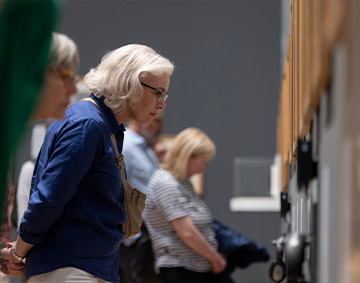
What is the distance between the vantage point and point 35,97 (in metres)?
1.27

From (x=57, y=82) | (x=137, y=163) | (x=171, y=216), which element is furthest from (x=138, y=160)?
(x=57, y=82)

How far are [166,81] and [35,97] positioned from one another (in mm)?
1315

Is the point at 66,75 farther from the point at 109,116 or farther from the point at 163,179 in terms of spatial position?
the point at 163,179

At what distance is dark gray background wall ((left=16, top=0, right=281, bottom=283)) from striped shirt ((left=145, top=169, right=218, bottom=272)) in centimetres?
323

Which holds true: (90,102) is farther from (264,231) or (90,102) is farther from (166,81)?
(264,231)

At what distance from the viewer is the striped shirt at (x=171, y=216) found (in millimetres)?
4258

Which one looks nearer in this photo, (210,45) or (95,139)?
(95,139)

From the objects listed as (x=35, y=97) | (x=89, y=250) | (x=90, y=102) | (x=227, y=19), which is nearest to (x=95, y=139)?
(x=90, y=102)

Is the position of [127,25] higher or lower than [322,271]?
higher

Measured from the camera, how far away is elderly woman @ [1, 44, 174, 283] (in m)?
2.19

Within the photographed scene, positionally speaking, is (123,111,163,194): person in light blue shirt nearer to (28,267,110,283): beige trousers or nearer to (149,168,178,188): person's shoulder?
(149,168,178,188): person's shoulder

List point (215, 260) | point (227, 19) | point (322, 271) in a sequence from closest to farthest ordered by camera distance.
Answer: point (322, 271) < point (215, 260) < point (227, 19)

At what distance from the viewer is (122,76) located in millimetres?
2426

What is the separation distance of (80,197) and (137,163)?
2.78 meters
